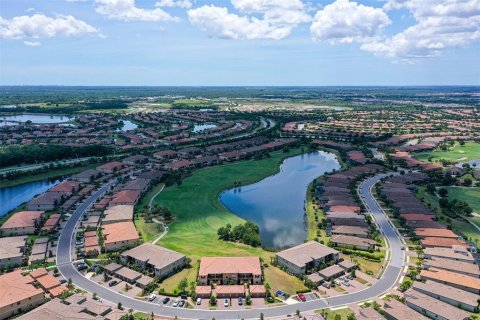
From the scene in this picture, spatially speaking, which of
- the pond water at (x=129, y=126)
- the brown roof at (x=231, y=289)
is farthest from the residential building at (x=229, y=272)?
the pond water at (x=129, y=126)

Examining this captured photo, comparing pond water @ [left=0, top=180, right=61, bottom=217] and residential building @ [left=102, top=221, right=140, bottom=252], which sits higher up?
residential building @ [left=102, top=221, right=140, bottom=252]

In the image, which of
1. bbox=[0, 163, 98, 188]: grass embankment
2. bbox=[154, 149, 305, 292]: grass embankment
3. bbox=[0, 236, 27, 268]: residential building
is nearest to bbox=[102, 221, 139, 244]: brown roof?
bbox=[154, 149, 305, 292]: grass embankment

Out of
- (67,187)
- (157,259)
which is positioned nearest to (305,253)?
(157,259)

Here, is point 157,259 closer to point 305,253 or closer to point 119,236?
point 119,236

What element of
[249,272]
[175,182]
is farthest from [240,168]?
[249,272]

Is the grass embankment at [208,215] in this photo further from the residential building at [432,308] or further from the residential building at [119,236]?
the residential building at [432,308]

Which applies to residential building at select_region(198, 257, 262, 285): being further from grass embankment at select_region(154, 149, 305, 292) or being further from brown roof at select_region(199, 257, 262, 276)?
grass embankment at select_region(154, 149, 305, 292)

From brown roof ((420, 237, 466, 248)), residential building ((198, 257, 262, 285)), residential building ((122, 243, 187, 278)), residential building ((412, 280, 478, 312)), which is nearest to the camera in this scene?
residential building ((412, 280, 478, 312))

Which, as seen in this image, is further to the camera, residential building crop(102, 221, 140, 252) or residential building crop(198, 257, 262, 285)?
residential building crop(102, 221, 140, 252)
